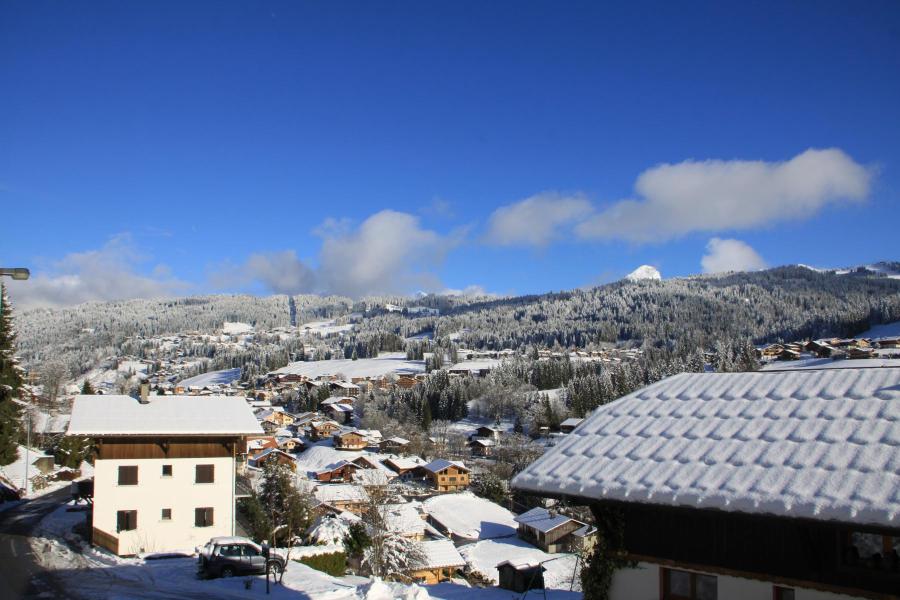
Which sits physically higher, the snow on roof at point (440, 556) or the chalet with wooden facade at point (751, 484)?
the chalet with wooden facade at point (751, 484)

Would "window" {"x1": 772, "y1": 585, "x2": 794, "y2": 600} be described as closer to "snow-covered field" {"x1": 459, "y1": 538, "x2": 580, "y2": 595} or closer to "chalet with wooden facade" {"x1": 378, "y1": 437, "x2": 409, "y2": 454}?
"snow-covered field" {"x1": 459, "y1": 538, "x2": 580, "y2": 595}

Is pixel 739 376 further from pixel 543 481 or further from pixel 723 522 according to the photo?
pixel 543 481

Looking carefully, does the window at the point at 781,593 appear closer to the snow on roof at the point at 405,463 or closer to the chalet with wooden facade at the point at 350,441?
the snow on roof at the point at 405,463

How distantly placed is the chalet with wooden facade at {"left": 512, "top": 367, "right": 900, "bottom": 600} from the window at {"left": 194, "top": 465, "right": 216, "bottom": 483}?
75.9 feet

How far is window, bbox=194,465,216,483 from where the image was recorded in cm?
2939

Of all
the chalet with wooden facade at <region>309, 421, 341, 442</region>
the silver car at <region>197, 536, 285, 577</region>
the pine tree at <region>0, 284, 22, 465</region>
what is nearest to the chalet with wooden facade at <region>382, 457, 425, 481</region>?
the chalet with wooden facade at <region>309, 421, 341, 442</region>

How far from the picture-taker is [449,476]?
80625 millimetres

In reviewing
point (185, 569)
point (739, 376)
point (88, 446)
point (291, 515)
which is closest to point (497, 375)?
point (88, 446)

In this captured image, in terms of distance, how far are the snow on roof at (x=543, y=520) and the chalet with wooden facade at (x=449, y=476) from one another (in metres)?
22.5

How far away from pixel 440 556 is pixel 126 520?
1934 cm

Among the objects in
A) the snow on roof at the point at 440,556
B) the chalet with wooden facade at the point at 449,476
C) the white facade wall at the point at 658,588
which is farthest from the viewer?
the chalet with wooden facade at the point at 449,476

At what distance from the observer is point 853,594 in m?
7.94

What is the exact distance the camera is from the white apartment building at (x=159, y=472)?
27.7 metres

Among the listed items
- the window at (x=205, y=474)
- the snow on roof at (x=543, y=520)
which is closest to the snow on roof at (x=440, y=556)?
the snow on roof at (x=543, y=520)
